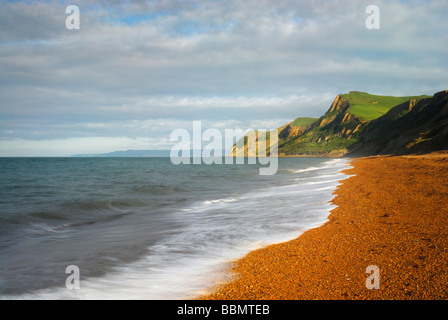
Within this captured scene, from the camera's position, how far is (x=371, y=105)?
179 m

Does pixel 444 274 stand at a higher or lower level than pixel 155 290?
higher

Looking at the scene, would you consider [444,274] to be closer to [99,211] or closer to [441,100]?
[99,211]

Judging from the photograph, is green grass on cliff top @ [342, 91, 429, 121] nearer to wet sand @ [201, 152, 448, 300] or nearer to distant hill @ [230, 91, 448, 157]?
distant hill @ [230, 91, 448, 157]

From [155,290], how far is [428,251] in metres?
4.82

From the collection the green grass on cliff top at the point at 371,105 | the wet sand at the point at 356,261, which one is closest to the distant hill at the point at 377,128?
the green grass on cliff top at the point at 371,105

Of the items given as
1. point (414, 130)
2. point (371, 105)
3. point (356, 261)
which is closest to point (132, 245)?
point (356, 261)

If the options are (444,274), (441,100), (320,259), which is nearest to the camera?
(444,274)

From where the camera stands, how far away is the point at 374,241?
5.61 meters

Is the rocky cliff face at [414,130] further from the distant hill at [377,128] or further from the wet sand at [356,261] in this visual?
the wet sand at [356,261]

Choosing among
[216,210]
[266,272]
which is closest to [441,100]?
[216,210]

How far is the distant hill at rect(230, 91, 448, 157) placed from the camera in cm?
5247

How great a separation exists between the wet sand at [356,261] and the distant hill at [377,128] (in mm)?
39662

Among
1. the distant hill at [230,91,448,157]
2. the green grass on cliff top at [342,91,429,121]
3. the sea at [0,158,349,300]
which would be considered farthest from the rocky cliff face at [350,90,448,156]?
the green grass on cliff top at [342,91,429,121]
